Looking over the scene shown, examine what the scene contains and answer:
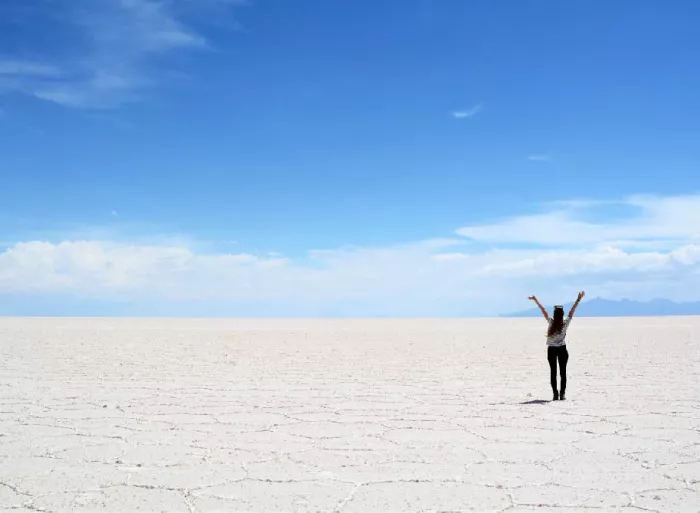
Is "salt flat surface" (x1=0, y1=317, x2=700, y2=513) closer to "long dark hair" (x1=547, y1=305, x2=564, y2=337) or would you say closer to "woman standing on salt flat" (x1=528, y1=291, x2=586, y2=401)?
"woman standing on salt flat" (x1=528, y1=291, x2=586, y2=401)

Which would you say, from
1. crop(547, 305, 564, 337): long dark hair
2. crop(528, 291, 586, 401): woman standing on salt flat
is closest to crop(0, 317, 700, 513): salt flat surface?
crop(528, 291, 586, 401): woman standing on salt flat

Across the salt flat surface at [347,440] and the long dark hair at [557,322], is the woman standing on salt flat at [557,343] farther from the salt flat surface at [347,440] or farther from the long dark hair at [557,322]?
the salt flat surface at [347,440]

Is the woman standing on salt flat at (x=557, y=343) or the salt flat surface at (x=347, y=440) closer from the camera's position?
the salt flat surface at (x=347, y=440)

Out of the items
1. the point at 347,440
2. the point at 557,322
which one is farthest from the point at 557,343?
the point at 347,440

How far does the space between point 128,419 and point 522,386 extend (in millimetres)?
5647

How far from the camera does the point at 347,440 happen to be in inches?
243

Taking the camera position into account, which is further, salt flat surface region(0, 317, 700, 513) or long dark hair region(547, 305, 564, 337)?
long dark hair region(547, 305, 564, 337)

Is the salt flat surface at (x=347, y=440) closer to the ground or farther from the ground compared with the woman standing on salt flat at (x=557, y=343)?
closer to the ground

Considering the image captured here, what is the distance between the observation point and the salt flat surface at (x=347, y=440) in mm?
4445

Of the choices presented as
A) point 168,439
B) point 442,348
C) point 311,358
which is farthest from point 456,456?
point 442,348

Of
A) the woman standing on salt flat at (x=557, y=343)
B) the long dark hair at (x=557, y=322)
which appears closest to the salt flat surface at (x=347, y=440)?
the woman standing on salt flat at (x=557, y=343)

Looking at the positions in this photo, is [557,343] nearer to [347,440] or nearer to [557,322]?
[557,322]

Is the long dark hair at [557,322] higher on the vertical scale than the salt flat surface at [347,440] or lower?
higher

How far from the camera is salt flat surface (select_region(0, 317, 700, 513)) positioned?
445cm
